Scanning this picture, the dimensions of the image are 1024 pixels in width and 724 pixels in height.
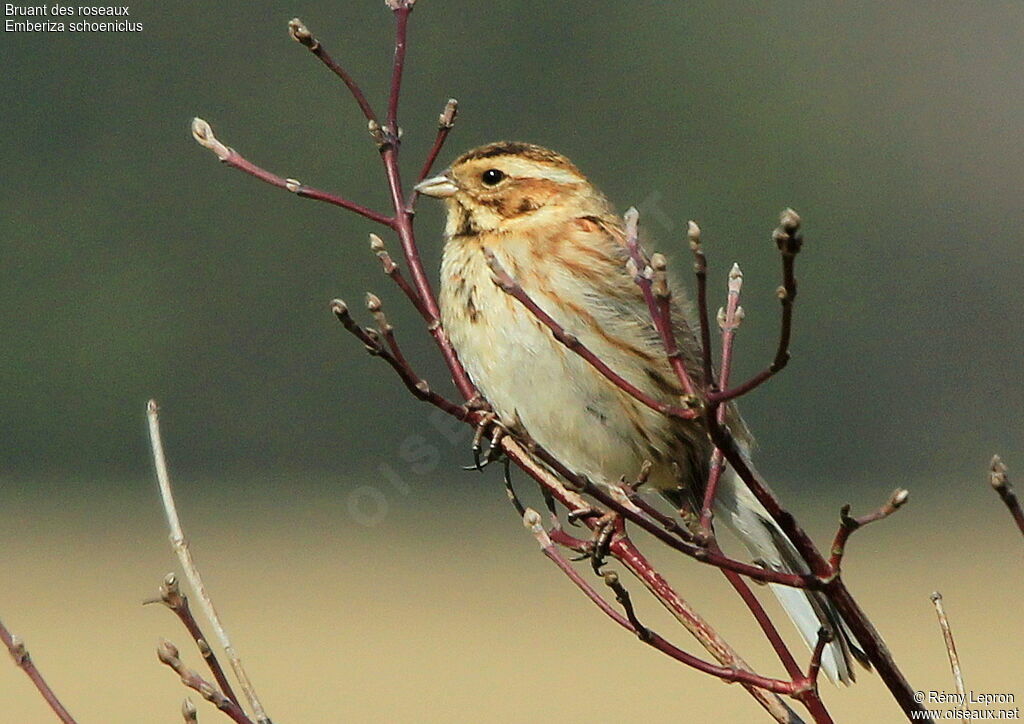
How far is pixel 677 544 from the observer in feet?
7.75

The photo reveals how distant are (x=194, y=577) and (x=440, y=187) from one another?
2006 mm

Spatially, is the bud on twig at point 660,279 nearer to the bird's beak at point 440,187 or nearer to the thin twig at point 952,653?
the thin twig at point 952,653

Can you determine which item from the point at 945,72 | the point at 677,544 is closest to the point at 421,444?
the point at 945,72

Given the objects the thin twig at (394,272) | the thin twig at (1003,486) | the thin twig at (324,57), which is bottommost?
the thin twig at (1003,486)

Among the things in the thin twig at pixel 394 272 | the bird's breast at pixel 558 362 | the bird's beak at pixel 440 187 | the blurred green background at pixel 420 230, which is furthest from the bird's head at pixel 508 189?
the blurred green background at pixel 420 230

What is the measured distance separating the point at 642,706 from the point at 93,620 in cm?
741

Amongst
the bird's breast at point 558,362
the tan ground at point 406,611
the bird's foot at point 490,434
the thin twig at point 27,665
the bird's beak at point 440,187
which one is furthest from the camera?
the tan ground at point 406,611

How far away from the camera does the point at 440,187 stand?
4.42 m

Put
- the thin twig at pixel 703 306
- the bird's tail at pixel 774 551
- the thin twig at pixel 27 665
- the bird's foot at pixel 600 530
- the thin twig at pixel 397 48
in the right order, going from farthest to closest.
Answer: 1. the bird's tail at pixel 774 551
2. the bird's foot at pixel 600 530
3. the thin twig at pixel 397 48
4. the thin twig at pixel 27 665
5. the thin twig at pixel 703 306

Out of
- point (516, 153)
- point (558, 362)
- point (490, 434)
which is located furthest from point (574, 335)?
point (516, 153)

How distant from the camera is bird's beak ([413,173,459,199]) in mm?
4348

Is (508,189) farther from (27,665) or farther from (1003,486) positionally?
(1003,486)

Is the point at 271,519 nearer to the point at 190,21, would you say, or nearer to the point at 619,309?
the point at 190,21

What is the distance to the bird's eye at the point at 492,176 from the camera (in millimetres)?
4469
